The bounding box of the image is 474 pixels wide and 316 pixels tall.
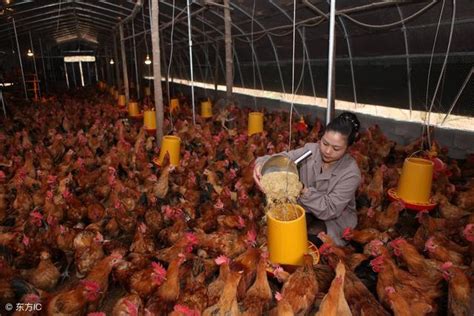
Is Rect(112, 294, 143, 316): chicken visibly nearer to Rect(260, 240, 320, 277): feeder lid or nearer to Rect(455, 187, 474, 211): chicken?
Rect(260, 240, 320, 277): feeder lid

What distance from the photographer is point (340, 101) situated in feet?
27.8

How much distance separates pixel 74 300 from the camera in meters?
2.25

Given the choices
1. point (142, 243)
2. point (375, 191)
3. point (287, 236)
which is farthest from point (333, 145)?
point (142, 243)

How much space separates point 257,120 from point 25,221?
4684mm

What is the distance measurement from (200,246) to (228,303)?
3.19 feet

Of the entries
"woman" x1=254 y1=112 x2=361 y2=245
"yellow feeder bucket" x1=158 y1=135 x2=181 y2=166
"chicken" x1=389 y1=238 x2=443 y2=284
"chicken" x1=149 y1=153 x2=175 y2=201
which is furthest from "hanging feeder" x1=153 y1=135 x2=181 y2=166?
"chicken" x1=389 y1=238 x2=443 y2=284

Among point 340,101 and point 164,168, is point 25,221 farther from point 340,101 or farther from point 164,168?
point 340,101

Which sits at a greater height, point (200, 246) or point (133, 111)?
point (133, 111)

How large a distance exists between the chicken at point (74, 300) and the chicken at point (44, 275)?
20.4 inches

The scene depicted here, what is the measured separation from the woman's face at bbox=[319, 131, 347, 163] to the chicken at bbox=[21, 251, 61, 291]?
2.57 m

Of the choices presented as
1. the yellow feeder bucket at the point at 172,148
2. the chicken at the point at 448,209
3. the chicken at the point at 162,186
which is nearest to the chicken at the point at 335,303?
the chicken at the point at 448,209

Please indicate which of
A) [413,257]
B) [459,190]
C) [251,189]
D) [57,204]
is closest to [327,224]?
[413,257]

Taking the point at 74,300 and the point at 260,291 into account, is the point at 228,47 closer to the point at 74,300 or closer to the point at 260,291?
the point at 260,291

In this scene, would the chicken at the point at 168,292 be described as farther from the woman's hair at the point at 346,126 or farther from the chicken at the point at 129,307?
the woman's hair at the point at 346,126
